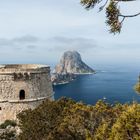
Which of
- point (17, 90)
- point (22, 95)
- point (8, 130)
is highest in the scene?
point (17, 90)

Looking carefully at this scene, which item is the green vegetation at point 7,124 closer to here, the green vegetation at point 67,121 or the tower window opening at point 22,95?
the tower window opening at point 22,95

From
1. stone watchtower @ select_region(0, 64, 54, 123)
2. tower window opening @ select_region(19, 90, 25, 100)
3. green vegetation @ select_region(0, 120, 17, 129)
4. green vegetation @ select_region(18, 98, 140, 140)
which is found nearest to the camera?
green vegetation @ select_region(18, 98, 140, 140)

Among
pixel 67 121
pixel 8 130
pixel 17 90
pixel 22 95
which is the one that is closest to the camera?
pixel 67 121

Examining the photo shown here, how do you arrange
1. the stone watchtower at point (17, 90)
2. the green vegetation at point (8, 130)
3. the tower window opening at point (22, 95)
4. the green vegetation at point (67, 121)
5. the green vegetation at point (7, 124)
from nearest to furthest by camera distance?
the green vegetation at point (67, 121)
the green vegetation at point (8, 130)
the green vegetation at point (7, 124)
the stone watchtower at point (17, 90)
the tower window opening at point (22, 95)

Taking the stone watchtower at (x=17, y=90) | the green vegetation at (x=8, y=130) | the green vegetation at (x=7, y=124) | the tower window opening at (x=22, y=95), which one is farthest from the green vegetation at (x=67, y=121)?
the tower window opening at (x=22, y=95)

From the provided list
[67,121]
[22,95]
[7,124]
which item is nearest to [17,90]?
[22,95]

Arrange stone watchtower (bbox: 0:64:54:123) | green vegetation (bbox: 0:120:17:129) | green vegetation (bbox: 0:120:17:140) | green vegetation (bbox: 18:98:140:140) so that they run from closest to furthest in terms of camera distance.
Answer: green vegetation (bbox: 18:98:140:140) → green vegetation (bbox: 0:120:17:140) → green vegetation (bbox: 0:120:17:129) → stone watchtower (bbox: 0:64:54:123)

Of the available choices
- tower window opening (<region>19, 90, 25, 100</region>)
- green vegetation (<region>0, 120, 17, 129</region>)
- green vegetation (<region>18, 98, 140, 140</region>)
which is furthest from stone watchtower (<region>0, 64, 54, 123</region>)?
green vegetation (<region>18, 98, 140, 140</region>)

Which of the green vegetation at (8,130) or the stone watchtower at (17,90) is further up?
the stone watchtower at (17,90)

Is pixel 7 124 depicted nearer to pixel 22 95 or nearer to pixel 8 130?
pixel 8 130

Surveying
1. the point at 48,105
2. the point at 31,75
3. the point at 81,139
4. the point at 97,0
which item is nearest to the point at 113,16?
the point at 97,0

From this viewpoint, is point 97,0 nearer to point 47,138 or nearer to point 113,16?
point 113,16

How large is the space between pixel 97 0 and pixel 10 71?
26.5m

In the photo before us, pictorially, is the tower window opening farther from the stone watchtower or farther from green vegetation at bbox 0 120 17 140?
green vegetation at bbox 0 120 17 140
